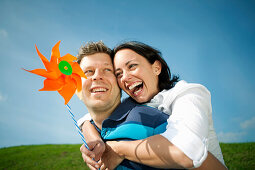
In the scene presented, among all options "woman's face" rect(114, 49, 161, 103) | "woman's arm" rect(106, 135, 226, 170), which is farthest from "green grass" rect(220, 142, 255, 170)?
"woman's arm" rect(106, 135, 226, 170)

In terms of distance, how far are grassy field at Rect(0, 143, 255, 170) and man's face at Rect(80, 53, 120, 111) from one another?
18.3ft

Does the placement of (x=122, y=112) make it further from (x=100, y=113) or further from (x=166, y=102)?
(x=166, y=102)

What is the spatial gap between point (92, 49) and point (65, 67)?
75cm

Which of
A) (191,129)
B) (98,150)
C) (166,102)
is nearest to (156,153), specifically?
(191,129)

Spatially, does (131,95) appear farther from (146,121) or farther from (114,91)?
(146,121)

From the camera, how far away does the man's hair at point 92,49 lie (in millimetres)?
2727

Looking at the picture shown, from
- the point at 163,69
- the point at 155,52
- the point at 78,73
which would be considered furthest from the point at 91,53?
the point at 163,69

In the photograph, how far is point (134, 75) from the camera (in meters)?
2.67

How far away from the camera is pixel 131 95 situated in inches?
113

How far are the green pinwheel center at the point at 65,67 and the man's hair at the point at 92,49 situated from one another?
0.67 meters

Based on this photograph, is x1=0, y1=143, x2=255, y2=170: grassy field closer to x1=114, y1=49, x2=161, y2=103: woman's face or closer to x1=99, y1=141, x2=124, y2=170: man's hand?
x1=114, y1=49, x2=161, y2=103: woman's face

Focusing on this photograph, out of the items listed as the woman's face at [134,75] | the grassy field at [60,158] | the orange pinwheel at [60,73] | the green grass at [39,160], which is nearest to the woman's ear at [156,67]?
the woman's face at [134,75]

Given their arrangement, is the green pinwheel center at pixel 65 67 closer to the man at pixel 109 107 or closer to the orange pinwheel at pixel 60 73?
the orange pinwheel at pixel 60 73

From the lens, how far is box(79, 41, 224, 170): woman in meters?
1.47
